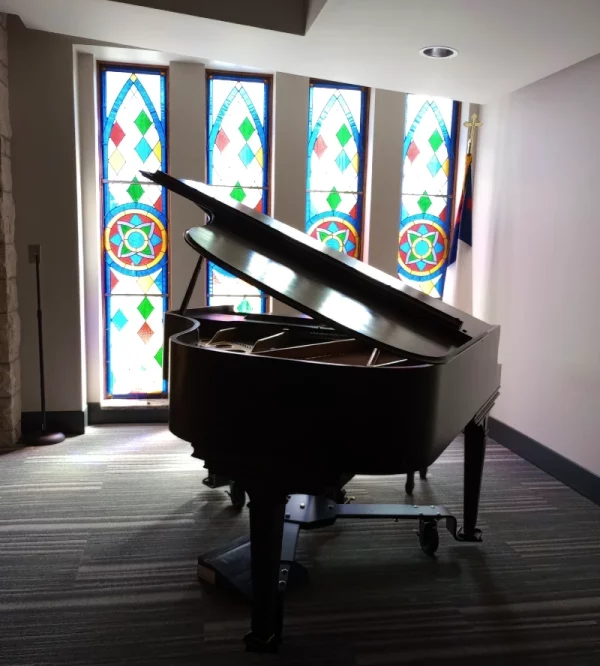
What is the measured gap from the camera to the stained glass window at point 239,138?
13.1ft

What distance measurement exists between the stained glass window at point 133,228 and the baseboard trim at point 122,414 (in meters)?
0.14

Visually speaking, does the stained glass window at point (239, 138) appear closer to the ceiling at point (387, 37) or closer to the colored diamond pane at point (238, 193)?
the colored diamond pane at point (238, 193)

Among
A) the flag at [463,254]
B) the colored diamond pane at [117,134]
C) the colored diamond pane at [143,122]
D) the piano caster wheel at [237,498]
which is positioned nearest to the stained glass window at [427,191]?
the flag at [463,254]

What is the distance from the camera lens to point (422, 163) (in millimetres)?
4254

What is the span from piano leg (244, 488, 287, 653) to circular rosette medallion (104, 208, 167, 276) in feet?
9.17

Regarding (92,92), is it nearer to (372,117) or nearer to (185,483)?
(372,117)

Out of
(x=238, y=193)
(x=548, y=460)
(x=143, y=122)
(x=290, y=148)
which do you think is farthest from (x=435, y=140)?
(x=548, y=460)

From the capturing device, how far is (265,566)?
166 cm

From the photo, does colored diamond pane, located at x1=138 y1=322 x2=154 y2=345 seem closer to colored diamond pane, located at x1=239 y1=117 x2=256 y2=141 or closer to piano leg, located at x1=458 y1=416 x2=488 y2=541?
colored diamond pane, located at x1=239 y1=117 x2=256 y2=141

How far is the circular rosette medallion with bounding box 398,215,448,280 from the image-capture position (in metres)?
4.30

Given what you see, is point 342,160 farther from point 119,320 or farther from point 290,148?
point 119,320

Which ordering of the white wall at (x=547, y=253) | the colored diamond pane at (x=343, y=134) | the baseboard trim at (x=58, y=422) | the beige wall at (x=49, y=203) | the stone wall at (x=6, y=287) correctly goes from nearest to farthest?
the white wall at (x=547, y=253) < the stone wall at (x=6, y=287) < the beige wall at (x=49, y=203) < the baseboard trim at (x=58, y=422) < the colored diamond pane at (x=343, y=134)

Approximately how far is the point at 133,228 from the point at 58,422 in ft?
4.69

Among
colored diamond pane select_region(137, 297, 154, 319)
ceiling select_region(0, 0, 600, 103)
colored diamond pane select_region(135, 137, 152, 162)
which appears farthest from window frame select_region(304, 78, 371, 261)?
colored diamond pane select_region(137, 297, 154, 319)
